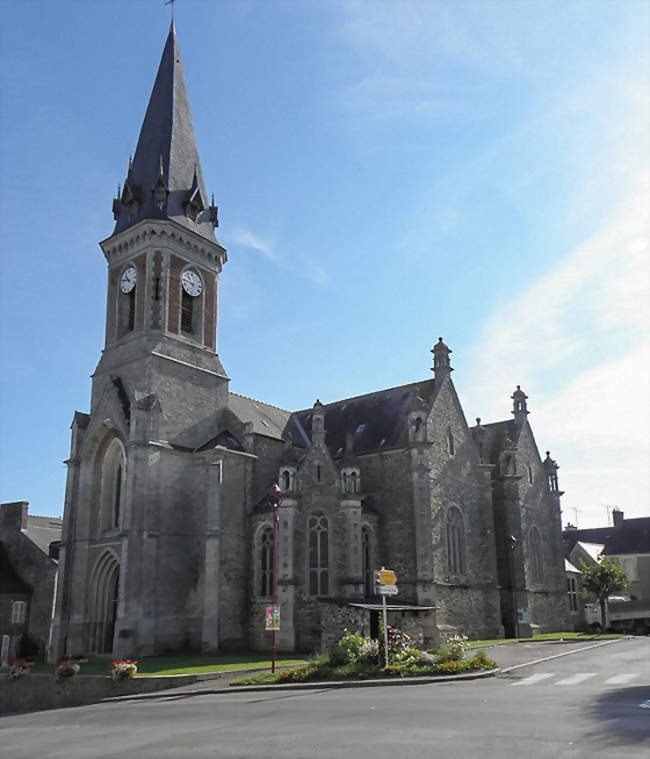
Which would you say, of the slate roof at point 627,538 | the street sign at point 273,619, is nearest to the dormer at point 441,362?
the street sign at point 273,619

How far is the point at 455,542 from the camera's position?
36156 millimetres

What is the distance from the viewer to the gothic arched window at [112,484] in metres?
34.9

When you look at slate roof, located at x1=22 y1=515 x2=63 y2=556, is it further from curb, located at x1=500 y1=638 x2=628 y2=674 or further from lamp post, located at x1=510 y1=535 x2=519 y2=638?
curb, located at x1=500 y1=638 x2=628 y2=674

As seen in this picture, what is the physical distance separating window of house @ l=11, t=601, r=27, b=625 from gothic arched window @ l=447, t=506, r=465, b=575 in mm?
24582

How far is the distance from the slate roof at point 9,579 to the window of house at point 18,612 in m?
0.74

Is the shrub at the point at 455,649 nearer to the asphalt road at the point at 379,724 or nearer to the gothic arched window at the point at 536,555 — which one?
the asphalt road at the point at 379,724

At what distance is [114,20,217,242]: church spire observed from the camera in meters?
38.3

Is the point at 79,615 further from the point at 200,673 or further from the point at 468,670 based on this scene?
the point at 468,670

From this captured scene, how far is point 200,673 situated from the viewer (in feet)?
76.0

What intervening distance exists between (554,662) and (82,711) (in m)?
14.7

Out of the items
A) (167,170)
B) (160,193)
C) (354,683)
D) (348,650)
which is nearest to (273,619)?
(348,650)

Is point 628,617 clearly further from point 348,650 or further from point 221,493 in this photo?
point 348,650

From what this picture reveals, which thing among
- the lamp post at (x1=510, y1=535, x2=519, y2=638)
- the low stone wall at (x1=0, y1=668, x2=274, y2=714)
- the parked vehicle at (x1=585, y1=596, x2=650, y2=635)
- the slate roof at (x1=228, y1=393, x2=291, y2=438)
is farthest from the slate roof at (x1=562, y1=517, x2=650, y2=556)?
the low stone wall at (x1=0, y1=668, x2=274, y2=714)

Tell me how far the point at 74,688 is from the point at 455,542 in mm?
18981
